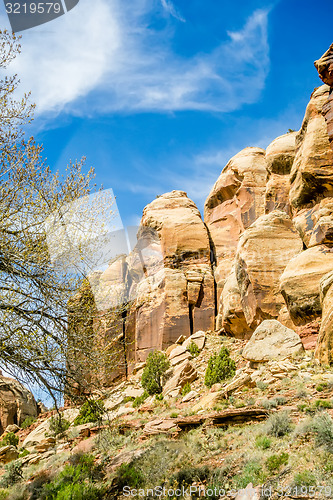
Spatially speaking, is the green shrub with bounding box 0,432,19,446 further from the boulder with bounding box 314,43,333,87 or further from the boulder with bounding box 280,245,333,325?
the boulder with bounding box 314,43,333,87

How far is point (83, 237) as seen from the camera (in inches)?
488

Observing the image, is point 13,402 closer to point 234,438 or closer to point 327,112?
point 234,438

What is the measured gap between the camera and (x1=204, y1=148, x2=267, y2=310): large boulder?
4075cm

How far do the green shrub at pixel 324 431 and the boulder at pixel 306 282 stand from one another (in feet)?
34.1

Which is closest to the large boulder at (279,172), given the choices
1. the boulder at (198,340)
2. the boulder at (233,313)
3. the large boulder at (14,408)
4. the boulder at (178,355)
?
the boulder at (233,313)

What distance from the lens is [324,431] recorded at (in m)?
10.2

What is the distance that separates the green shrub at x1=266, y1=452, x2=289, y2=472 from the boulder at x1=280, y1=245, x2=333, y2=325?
11908 millimetres

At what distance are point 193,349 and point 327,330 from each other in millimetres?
16627

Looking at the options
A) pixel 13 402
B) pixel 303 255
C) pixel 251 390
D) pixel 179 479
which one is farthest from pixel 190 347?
pixel 179 479

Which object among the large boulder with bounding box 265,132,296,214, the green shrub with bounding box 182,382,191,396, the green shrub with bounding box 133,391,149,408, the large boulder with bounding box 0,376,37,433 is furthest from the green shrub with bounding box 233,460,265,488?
the large boulder with bounding box 0,376,37,433

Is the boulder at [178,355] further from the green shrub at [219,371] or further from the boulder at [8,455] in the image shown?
the boulder at [8,455]

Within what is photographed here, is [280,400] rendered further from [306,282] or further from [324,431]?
[306,282]

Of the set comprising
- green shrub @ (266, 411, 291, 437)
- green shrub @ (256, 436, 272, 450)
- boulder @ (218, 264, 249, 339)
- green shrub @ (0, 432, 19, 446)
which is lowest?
green shrub @ (0, 432, 19, 446)

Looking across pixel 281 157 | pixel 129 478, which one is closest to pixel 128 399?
pixel 129 478
